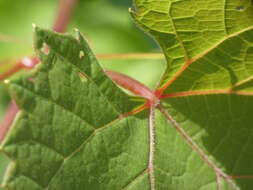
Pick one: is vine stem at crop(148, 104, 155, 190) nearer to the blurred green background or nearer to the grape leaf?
the grape leaf

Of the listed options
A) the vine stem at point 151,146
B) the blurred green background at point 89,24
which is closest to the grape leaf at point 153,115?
the vine stem at point 151,146

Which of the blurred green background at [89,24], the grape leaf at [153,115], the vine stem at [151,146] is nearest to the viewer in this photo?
the grape leaf at [153,115]

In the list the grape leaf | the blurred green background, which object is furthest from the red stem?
the blurred green background

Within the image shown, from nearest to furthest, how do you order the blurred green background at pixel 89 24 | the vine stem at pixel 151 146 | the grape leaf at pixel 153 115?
1. the grape leaf at pixel 153 115
2. the vine stem at pixel 151 146
3. the blurred green background at pixel 89 24

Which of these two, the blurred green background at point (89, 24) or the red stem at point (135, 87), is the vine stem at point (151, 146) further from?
the blurred green background at point (89, 24)

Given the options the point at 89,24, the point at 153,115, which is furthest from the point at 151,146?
the point at 89,24

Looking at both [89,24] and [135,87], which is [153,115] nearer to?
[135,87]

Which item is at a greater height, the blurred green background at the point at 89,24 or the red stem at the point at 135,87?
the red stem at the point at 135,87

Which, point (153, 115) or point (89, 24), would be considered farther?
point (89, 24)

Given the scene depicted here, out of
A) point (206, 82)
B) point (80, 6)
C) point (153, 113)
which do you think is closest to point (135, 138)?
point (153, 113)
